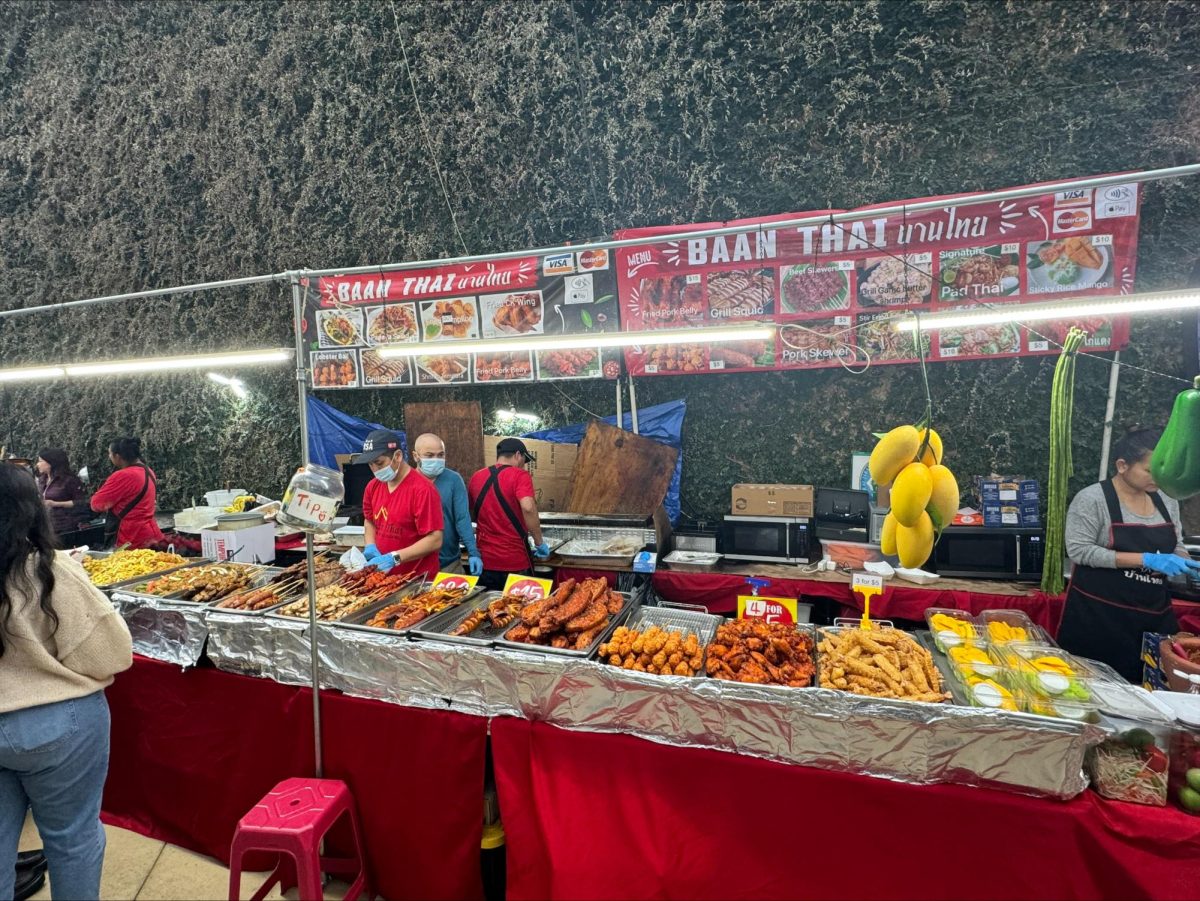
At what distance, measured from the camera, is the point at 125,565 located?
12.6 feet

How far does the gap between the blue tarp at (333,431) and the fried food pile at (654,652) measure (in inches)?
207

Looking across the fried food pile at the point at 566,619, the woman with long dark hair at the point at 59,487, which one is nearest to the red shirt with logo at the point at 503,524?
the fried food pile at the point at 566,619

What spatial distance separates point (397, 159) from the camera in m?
6.53

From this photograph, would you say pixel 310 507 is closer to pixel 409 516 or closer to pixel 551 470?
pixel 409 516

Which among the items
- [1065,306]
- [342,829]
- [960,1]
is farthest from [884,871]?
[960,1]

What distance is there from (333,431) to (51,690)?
16.7 feet

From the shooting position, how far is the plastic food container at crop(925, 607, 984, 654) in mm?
2422

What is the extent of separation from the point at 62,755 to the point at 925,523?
3.41 meters

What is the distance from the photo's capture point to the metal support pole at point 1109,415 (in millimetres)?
4402

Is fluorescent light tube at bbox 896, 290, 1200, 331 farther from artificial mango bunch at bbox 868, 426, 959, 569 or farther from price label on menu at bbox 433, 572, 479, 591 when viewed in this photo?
price label on menu at bbox 433, 572, 479, 591

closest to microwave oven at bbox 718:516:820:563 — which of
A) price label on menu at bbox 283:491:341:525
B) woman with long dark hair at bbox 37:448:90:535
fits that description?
price label on menu at bbox 283:491:341:525

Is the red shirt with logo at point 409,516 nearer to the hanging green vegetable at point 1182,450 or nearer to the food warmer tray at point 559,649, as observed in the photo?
the food warmer tray at point 559,649

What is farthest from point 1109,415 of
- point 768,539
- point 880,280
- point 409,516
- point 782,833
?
point 409,516

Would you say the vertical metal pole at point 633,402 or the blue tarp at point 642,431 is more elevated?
the vertical metal pole at point 633,402
